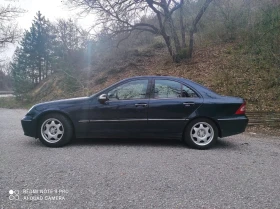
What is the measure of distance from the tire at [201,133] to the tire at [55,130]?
250cm

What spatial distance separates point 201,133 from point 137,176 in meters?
2.06

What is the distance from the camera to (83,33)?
15.7 meters

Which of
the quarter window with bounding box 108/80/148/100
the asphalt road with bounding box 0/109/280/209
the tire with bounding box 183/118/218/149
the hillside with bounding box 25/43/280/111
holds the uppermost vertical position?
the hillside with bounding box 25/43/280/111

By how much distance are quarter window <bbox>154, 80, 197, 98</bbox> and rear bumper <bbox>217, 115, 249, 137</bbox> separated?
0.83 m

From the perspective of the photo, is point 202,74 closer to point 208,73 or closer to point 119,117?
point 208,73

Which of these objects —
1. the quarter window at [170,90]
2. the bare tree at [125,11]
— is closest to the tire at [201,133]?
the quarter window at [170,90]

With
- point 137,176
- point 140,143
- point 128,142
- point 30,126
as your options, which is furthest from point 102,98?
point 137,176

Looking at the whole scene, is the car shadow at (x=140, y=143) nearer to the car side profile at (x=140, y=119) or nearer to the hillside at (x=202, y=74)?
the car side profile at (x=140, y=119)

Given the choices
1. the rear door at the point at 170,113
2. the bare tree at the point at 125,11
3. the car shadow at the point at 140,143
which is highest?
the bare tree at the point at 125,11

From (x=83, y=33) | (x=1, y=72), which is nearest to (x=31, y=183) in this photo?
(x=83, y=33)

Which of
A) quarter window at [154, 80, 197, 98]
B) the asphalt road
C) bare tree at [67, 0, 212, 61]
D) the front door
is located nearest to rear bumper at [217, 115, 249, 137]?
the asphalt road

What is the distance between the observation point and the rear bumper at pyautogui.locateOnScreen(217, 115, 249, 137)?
481 centimetres

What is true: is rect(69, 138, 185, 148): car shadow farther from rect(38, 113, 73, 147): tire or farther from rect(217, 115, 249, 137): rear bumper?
rect(217, 115, 249, 137): rear bumper

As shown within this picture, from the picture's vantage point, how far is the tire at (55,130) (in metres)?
4.78
